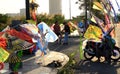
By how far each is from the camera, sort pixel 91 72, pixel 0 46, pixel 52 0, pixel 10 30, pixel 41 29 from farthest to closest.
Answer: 1. pixel 52 0
2. pixel 91 72
3. pixel 41 29
4. pixel 10 30
5. pixel 0 46

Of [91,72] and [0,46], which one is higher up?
[0,46]

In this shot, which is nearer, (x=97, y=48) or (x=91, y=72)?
(x=91, y=72)

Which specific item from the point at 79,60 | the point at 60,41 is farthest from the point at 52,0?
the point at 79,60

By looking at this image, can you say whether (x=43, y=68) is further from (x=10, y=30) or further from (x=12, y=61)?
(x=10, y=30)

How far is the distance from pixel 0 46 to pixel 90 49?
28.3ft

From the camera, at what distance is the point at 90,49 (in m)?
17.7

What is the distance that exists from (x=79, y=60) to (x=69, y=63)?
204 cm

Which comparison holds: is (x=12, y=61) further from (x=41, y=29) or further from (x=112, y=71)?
(x=112, y=71)

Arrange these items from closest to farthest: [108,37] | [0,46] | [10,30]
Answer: [0,46], [10,30], [108,37]

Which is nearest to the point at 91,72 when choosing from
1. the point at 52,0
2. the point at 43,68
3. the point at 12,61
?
the point at 43,68

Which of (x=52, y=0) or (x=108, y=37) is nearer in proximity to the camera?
(x=108, y=37)

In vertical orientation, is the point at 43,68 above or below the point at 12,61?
below

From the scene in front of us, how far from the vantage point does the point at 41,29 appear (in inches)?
460

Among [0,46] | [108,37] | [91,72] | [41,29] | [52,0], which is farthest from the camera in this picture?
[52,0]
